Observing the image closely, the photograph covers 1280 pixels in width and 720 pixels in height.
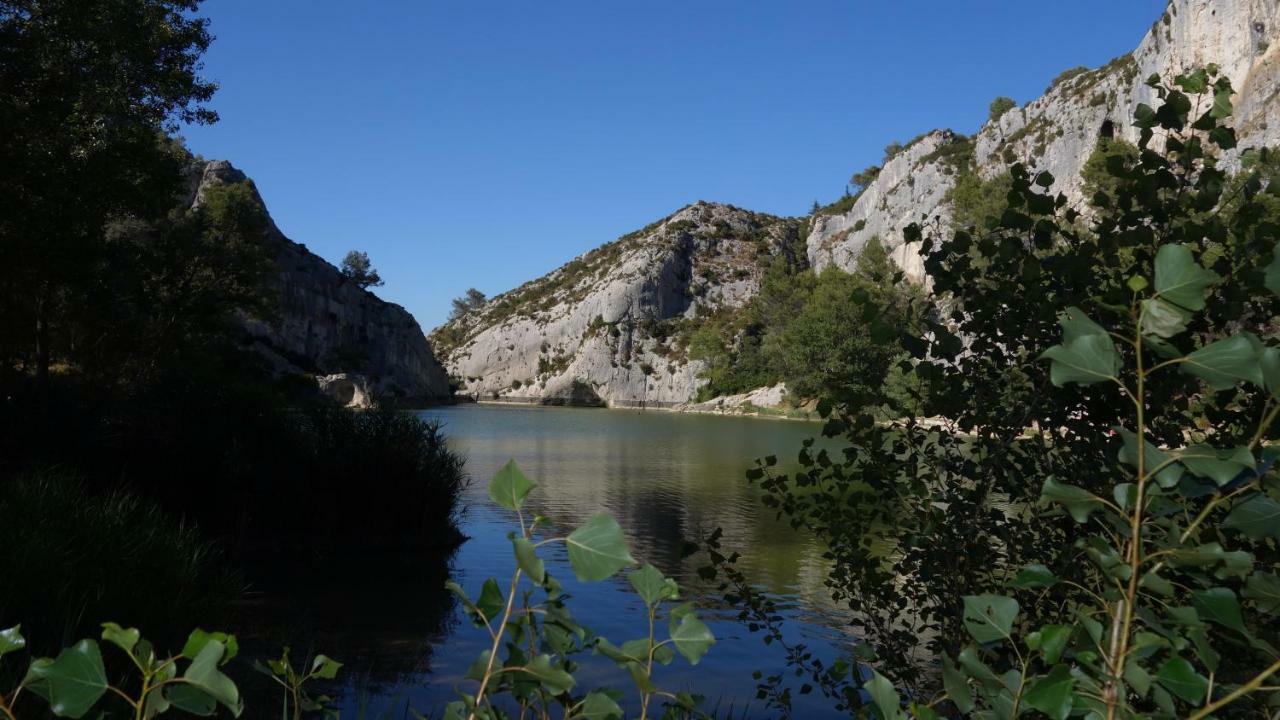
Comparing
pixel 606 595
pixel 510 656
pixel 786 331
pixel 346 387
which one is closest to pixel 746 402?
pixel 786 331

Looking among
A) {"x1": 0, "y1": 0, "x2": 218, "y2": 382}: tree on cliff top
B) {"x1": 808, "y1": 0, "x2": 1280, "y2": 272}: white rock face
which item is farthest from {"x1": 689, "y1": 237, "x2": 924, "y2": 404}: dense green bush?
{"x1": 0, "y1": 0, "x2": 218, "y2": 382}: tree on cliff top

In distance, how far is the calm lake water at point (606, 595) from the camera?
749 centimetres

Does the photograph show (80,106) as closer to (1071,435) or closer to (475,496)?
(475,496)

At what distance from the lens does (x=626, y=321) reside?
10312 cm

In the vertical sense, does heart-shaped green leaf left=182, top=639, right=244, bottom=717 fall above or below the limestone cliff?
below

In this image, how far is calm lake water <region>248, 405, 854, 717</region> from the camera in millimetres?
7488

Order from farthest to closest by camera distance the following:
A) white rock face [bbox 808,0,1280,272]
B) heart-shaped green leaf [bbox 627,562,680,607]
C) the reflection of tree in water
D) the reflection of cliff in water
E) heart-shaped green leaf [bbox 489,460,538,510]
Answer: white rock face [bbox 808,0,1280,272] → the reflection of cliff in water → the reflection of tree in water → heart-shaped green leaf [bbox 627,562,680,607] → heart-shaped green leaf [bbox 489,460,538,510]

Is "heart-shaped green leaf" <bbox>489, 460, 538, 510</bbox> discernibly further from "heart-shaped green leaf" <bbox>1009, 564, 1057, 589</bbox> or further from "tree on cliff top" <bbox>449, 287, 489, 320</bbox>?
"tree on cliff top" <bbox>449, 287, 489, 320</bbox>

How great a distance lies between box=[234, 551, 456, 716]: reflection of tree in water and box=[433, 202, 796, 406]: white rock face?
274 ft

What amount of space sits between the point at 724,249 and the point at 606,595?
107 metres

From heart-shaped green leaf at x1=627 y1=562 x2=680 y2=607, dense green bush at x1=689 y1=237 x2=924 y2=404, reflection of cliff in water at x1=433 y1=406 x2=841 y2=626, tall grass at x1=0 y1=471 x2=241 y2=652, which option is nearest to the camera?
heart-shaped green leaf at x1=627 y1=562 x2=680 y2=607

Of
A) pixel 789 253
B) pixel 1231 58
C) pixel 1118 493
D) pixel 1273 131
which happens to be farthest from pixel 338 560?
pixel 789 253

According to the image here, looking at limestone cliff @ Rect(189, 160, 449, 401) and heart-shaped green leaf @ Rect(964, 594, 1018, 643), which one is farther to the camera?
limestone cliff @ Rect(189, 160, 449, 401)

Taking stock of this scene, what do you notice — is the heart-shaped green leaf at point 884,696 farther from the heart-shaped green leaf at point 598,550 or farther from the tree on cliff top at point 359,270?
the tree on cliff top at point 359,270
